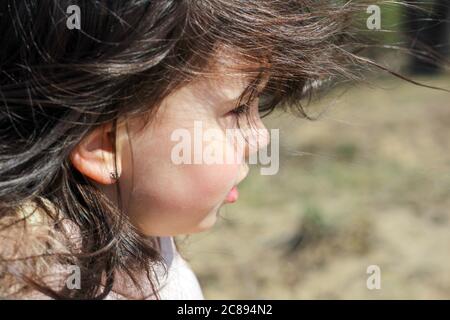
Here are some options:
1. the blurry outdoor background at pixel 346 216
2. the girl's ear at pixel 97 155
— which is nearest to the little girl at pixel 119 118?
the girl's ear at pixel 97 155

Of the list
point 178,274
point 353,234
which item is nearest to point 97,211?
point 178,274

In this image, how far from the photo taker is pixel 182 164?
3.66 feet

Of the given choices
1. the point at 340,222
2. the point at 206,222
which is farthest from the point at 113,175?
the point at 340,222

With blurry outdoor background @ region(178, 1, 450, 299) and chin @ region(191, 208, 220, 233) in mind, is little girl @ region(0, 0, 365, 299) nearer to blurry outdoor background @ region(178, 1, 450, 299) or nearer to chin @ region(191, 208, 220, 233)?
chin @ region(191, 208, 220, 233)

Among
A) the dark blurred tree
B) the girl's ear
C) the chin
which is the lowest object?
the chin

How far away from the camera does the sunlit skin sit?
1.08 m

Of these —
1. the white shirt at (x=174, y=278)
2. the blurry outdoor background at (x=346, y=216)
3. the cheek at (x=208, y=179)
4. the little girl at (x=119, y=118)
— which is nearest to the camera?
the little girl at (x=119, y=118)

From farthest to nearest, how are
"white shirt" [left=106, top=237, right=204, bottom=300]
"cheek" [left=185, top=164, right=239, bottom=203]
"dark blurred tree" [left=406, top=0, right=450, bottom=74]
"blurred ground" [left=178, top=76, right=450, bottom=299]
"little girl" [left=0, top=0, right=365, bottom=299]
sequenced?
"blurred ground" [left=178, top=76, right=450, bottom=299] < "dark blurred tree" [left=406, top=0, right=450, bottom=74] < "white shirt" [left=106, top=237, right=204, bottom=300] < "cheek" [left=185, top=164, right=239, bottom=203] < "little girl" [left=0, top=0, right=365, bottom=299]

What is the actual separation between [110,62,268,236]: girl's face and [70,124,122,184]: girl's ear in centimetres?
2

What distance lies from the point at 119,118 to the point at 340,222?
157 centimetres

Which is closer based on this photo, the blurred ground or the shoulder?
the shoulder

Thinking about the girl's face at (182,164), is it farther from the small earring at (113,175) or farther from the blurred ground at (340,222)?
the blurred ground at (340,222)

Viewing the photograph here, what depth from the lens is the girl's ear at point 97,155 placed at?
42.4 inches

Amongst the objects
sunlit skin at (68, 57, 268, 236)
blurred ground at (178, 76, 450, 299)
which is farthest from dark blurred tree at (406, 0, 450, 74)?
sunlit skin at (68, 57, 268, 236)
